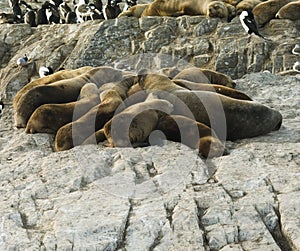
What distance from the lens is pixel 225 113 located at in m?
8.05

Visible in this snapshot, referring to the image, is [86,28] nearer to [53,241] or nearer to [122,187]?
[122,187]

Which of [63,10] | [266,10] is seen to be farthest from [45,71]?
[63,10]

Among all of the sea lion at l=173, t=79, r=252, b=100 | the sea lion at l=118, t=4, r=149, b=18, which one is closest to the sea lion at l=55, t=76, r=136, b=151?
the sea lion at l=173, t=79, r=252, b=100

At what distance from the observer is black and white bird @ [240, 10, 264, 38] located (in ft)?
46.5

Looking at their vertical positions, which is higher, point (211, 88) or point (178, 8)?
point (211, 88)

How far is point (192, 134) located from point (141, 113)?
662 mm

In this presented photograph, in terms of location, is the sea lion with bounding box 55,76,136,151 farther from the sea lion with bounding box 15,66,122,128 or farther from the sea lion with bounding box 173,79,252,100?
the sea lion with bounding box 173,79,252,100

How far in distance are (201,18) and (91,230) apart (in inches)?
401

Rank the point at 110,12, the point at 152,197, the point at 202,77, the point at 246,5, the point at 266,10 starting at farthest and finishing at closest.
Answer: the point at 110,12, the point at 246,5, the point at 266,10, the point at 202,77, the point at 152,197

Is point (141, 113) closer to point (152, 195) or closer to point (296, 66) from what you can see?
point (152, 195)

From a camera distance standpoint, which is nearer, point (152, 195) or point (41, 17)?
point (152, 195)

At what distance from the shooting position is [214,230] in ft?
18.2

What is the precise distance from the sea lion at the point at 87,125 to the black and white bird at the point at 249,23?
6.50 m

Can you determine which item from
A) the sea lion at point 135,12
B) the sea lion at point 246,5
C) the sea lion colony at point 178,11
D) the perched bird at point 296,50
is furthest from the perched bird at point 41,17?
the perched bird at point 296,50
